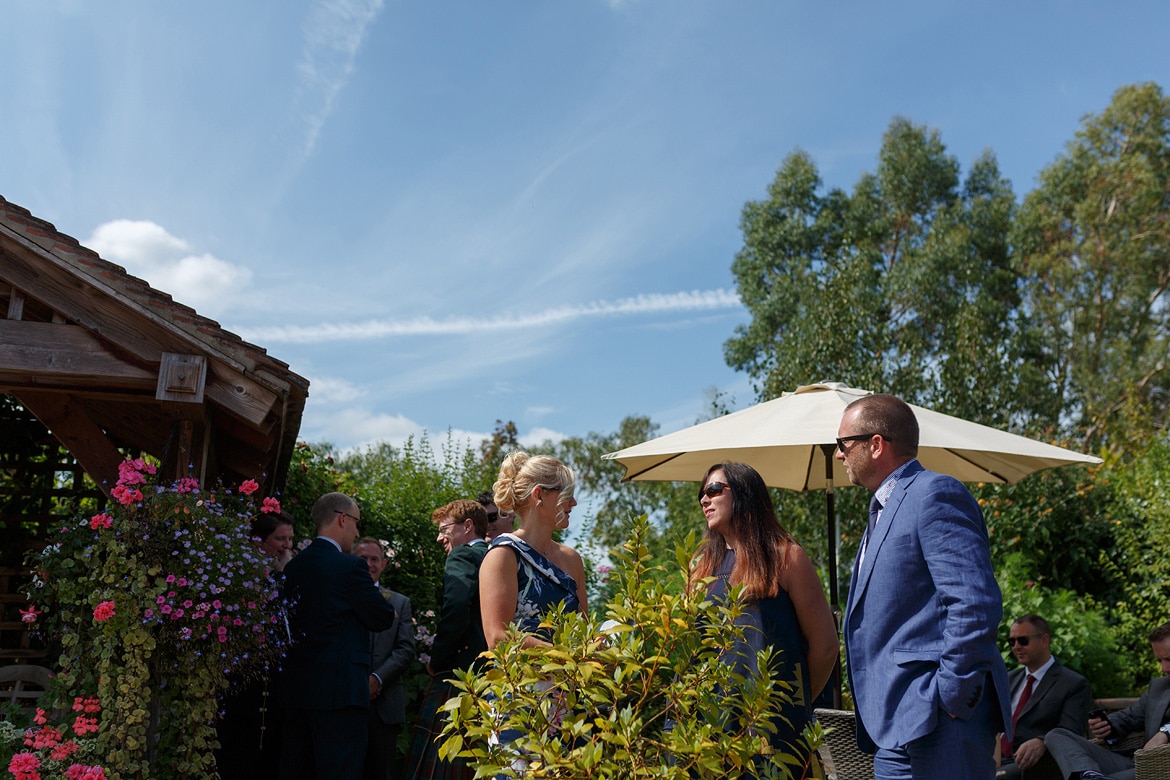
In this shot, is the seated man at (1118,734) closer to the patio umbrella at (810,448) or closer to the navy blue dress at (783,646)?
the patio umbrella at (810,448)

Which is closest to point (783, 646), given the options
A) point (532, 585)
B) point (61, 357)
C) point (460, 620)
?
point (532, 585)

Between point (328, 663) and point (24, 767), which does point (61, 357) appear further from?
point (328, 663)

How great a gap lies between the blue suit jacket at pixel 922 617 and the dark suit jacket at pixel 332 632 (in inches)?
113

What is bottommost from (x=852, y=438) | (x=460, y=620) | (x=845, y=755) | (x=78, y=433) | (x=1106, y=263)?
(x=845, y=755)

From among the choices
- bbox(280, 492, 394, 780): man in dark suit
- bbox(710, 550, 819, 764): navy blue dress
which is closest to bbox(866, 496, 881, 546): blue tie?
bbox(710, 550, 819, 764): navy blue dress

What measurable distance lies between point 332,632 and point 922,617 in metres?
3.31

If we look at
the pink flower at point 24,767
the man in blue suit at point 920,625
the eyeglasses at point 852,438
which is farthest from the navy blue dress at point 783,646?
the pink flower at point 24,767

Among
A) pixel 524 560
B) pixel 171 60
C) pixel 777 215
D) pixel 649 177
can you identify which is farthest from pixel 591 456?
pixel 524 560

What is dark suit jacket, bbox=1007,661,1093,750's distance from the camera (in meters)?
5.64

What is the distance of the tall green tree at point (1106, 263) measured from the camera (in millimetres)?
24281

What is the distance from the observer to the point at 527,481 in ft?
12.3

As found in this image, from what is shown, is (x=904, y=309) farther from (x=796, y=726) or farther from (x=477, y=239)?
(x=796, y=726)

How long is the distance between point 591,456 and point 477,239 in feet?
75.7

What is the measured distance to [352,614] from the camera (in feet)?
17.0
